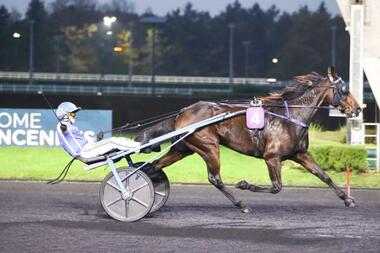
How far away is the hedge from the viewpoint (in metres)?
15.9

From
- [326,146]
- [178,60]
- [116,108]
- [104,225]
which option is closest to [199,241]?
[104,225]

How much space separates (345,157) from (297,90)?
5887 mm

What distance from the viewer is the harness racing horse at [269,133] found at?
32.2 feet

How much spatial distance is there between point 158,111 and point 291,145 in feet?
46.8

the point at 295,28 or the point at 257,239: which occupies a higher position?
the point at 295,28

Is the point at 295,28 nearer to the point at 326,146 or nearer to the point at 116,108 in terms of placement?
the point at 116,108

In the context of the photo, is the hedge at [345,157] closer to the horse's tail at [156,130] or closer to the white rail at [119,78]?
the horse's tail at [156,130]

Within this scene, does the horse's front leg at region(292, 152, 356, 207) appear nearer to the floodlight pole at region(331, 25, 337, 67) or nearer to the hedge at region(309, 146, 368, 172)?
the hedge at region(309, 146, 368, 172)

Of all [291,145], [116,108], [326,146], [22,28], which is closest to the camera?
[291,145]

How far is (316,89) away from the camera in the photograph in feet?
33.7

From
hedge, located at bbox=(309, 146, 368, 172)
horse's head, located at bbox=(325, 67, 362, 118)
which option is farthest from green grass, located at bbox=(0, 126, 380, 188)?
horse's head, located at bbox=(325, 67, 362, 118)

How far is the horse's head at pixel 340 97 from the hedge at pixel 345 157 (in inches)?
228

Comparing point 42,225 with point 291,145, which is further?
point 291,145

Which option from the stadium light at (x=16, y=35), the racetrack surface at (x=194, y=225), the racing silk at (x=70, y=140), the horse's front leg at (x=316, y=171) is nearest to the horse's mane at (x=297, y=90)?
the horse's front leg at (x=316, y=171)
